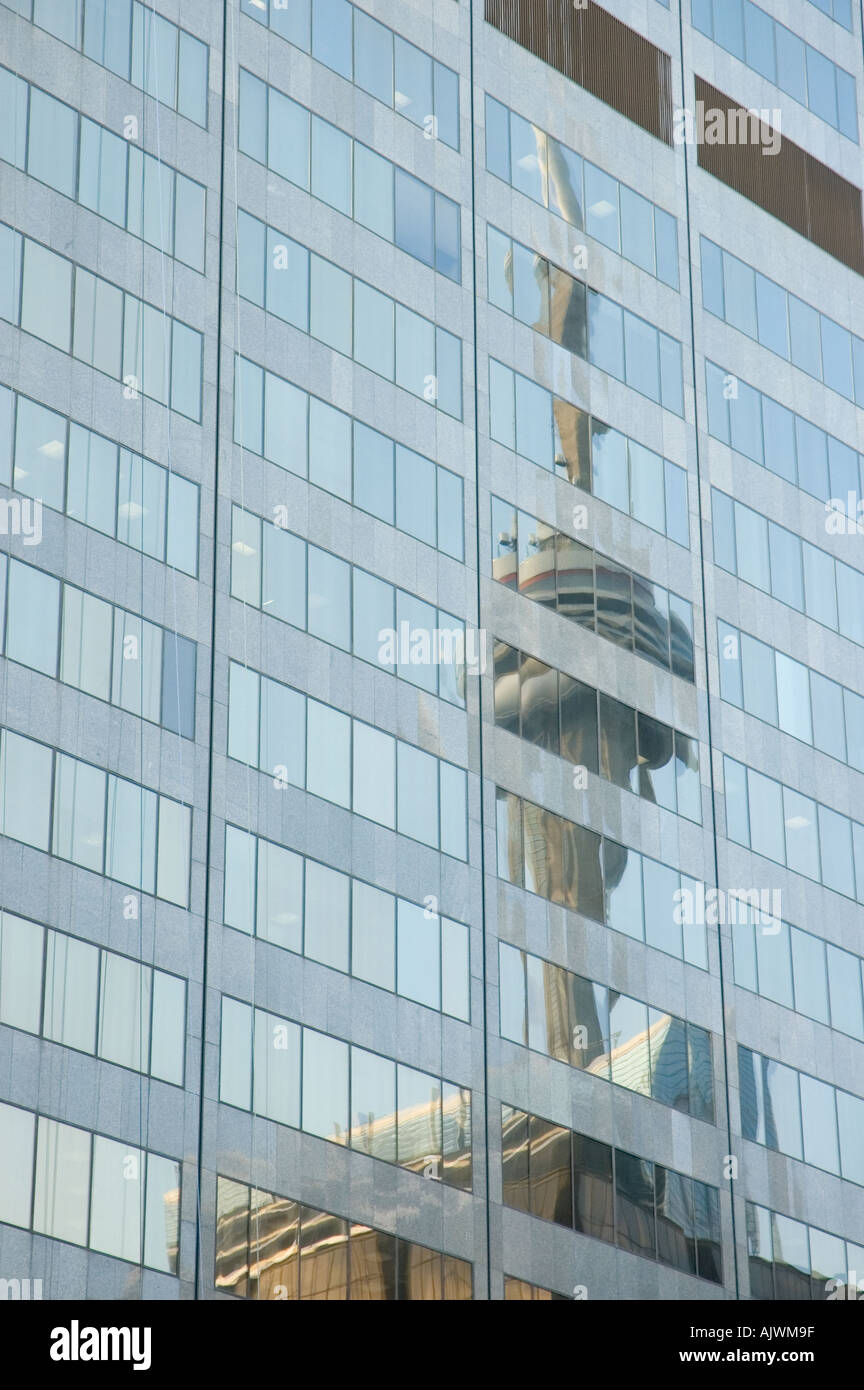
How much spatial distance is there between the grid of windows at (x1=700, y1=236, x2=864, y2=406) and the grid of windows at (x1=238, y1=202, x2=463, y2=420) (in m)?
11.4

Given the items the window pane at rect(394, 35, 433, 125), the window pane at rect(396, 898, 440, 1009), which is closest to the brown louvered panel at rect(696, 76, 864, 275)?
the window pane at rect(394, 35, 433, 125)

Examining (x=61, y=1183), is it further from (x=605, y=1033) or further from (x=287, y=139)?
(x=287, y=139)

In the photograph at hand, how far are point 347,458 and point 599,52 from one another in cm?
1718

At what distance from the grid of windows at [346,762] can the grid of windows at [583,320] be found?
13420 millimetres

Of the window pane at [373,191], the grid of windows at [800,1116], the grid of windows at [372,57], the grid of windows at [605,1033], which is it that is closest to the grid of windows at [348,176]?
the window pane at [373,191]

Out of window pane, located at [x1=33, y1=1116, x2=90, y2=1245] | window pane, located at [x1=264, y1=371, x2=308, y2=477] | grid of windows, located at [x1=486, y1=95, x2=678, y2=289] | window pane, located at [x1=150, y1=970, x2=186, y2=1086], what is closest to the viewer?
window pane, located at [x1=33, y1=1116, x2=90, y2=1245]

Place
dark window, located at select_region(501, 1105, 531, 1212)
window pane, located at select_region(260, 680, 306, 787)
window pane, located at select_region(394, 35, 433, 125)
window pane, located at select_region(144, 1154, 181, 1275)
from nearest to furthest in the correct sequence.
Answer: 1. window pane, located at select_region(144, 1154, 181, 1275)
2. window pane, located at select_region(260, 680, 306, 787)
3. dark window, located at select_region(501, 1105, 531, 1212)
4. window pane, located at select_region(394, 35, 433, 125)

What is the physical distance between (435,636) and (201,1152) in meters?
15.0

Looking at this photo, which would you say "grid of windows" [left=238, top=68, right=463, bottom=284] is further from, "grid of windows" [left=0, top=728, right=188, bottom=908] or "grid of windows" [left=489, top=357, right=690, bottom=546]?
"grid of windows" [left=0, top=728, right=188, bottom=908]

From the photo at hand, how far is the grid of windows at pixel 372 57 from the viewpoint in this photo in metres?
59.2

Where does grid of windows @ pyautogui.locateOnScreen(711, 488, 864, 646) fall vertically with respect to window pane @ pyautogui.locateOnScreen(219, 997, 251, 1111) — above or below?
above

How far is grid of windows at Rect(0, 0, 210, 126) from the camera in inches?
2122
